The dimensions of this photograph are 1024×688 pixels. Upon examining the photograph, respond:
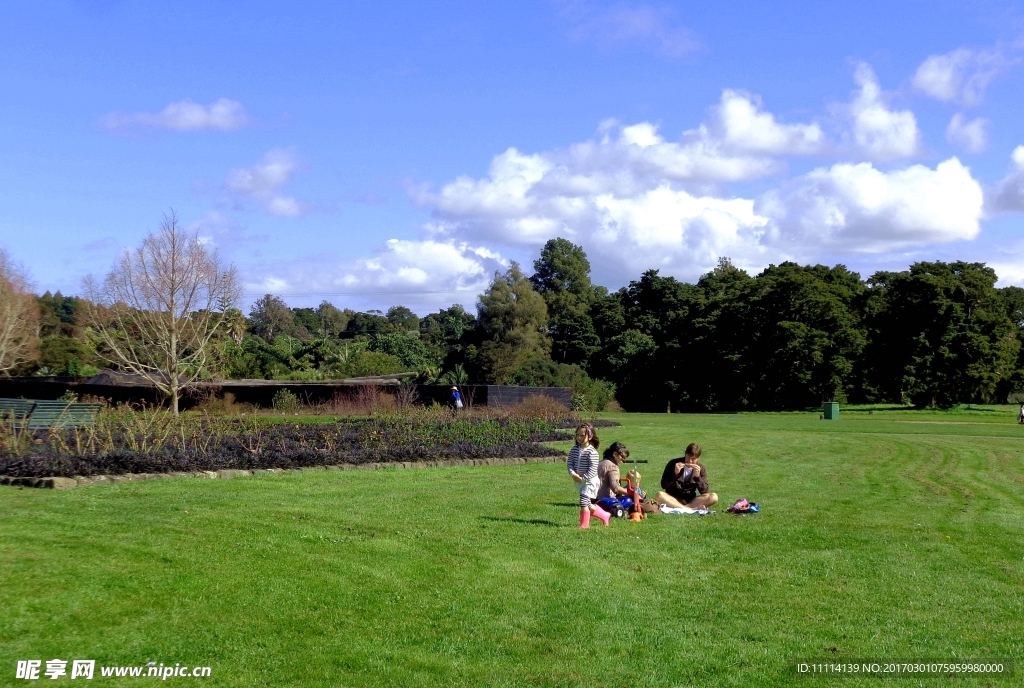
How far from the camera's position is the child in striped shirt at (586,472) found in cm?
1090

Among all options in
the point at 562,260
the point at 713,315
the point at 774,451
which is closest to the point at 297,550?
the point at 774,451

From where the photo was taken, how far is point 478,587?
7.95m

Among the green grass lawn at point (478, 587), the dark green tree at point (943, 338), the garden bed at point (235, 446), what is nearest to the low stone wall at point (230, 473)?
the garden bed at point (235, 446)

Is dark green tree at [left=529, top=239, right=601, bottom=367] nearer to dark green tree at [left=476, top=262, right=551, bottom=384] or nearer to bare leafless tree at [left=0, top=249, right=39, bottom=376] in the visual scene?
dark green tree at [left=476, top=262, right=551, bottom=384]

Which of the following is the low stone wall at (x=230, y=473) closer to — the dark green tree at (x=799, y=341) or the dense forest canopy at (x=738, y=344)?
the dense forest canopy at (x=738, y=344)

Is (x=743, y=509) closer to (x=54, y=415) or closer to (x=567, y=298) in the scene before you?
(x=54, y=415)

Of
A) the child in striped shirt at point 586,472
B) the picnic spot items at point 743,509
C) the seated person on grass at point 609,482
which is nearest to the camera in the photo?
the child in striped shirt at point 586,472

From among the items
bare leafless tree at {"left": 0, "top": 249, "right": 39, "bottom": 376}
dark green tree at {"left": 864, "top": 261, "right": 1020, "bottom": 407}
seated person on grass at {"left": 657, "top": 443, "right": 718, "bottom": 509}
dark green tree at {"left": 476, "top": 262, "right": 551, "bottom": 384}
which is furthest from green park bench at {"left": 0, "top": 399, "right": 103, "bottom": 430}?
dark green tree at {"left": 864, "top": 261, "right": 1020, "bottom": 407}

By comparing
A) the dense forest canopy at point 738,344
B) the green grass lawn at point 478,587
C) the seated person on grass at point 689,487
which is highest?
the dense forest canopy at point 738,344

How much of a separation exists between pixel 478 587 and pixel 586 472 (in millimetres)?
3484

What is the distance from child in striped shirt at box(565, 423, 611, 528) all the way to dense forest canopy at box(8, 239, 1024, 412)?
3914cm

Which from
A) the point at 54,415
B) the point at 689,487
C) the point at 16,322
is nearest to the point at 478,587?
the point at 689,487

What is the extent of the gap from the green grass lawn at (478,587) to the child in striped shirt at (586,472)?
326 mm

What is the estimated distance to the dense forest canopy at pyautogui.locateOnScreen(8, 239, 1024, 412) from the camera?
5819 cm
